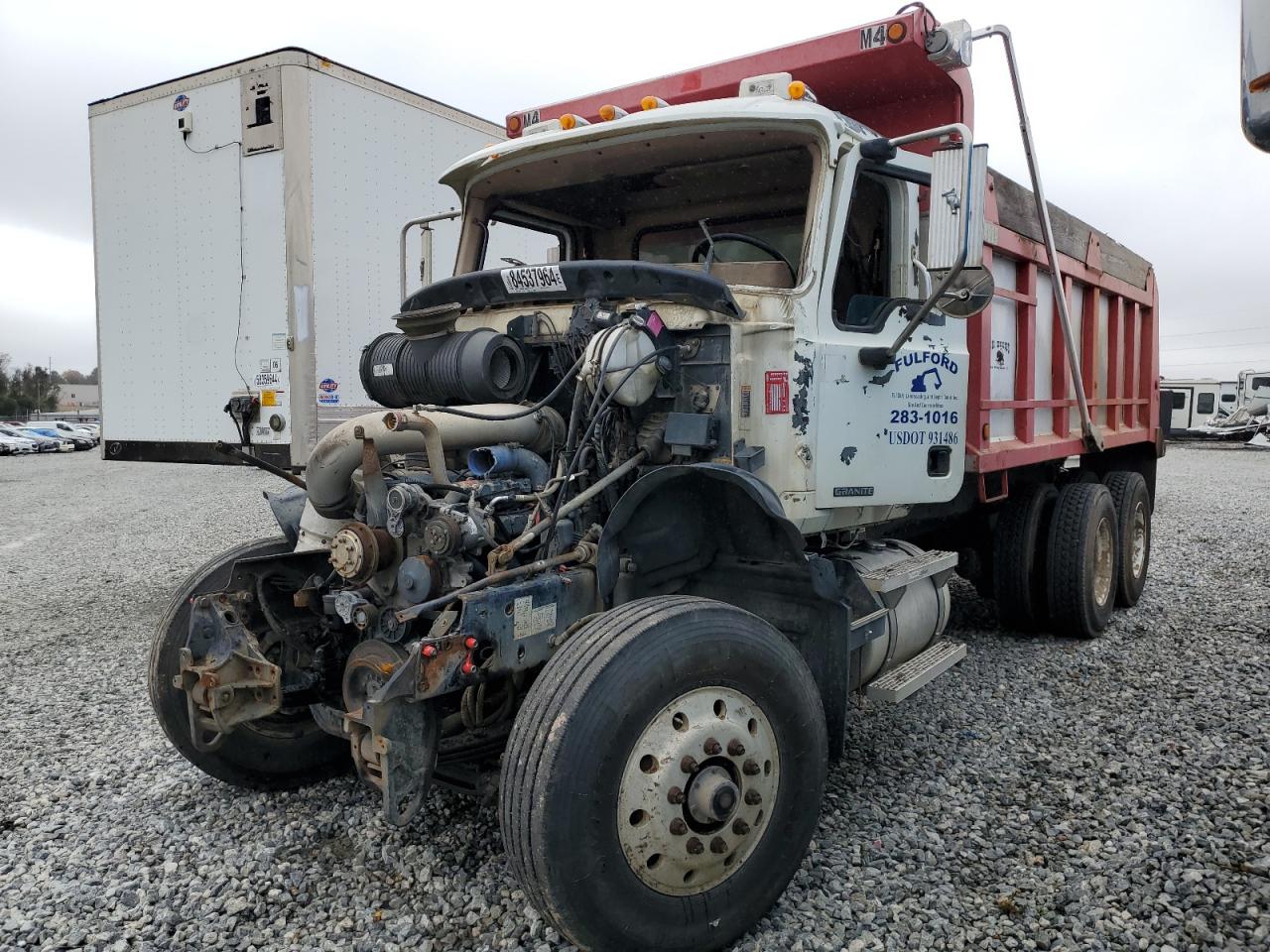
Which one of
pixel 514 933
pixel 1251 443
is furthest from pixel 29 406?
pixel 514 933

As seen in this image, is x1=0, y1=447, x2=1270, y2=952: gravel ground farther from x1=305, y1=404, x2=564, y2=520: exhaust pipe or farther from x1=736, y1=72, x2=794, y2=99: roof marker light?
x1=736, y1=72, x2=794, y2=99: roof marker light

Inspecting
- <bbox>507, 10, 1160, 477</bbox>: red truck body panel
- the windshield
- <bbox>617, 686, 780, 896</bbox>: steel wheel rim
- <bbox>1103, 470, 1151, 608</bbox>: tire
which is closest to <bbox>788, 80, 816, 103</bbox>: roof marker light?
the windshield

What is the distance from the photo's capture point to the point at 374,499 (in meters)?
3.16

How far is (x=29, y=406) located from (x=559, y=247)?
74.7m

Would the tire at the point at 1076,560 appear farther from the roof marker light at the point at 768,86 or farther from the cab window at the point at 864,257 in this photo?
the roof marker light at the point at 768,86

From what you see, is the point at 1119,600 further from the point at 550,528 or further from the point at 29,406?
the point at 29,406

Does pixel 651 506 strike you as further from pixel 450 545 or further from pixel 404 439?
pixel 404 439

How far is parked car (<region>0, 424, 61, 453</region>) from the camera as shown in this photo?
3784cm

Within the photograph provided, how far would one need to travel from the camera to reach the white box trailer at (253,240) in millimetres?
6656

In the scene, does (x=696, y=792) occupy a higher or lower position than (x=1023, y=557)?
lower

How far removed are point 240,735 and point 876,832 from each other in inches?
98.4

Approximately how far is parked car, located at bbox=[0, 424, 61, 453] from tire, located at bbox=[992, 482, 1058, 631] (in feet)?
134

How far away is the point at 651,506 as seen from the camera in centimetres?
331

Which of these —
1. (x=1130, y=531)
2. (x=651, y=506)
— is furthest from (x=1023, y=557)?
(x=651, y=506)
